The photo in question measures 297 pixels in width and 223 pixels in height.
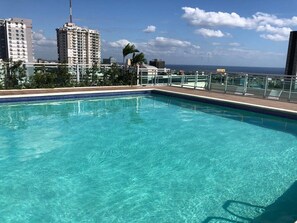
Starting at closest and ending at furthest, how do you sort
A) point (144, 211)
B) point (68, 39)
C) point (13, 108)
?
point (144, 211), point (13, 108), point (68, 39)

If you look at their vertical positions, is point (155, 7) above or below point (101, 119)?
above

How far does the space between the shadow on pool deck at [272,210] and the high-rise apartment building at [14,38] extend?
2772 inches

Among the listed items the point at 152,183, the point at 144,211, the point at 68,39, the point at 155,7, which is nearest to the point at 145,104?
the point at 152,183

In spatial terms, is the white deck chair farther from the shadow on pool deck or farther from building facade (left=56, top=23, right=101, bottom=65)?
building facade (left=56, top=23, right=101, bottom=65)

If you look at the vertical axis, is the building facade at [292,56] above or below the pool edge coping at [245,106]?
above

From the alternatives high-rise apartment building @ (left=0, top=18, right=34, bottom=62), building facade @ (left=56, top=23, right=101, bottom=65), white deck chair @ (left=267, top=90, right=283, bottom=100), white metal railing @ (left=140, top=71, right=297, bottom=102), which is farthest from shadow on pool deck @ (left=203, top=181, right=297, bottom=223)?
high-rise apartment building @ (left=0, top=18, right=34, bottom=62)

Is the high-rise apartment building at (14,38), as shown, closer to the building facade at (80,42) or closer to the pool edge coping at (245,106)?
the building facade at (80,42)

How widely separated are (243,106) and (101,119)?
16.7 feet

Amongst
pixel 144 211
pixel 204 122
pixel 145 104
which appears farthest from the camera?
pixel 145 104

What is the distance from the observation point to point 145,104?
11055 millimetres

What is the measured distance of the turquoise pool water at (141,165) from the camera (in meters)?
3.48

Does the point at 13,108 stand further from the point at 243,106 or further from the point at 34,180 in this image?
the point at 243,106

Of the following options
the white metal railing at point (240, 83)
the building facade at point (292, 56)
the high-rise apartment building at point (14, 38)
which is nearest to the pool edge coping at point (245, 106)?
the white metal railing at point (240, 83)

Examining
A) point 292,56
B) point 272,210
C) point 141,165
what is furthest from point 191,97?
point 292,56
